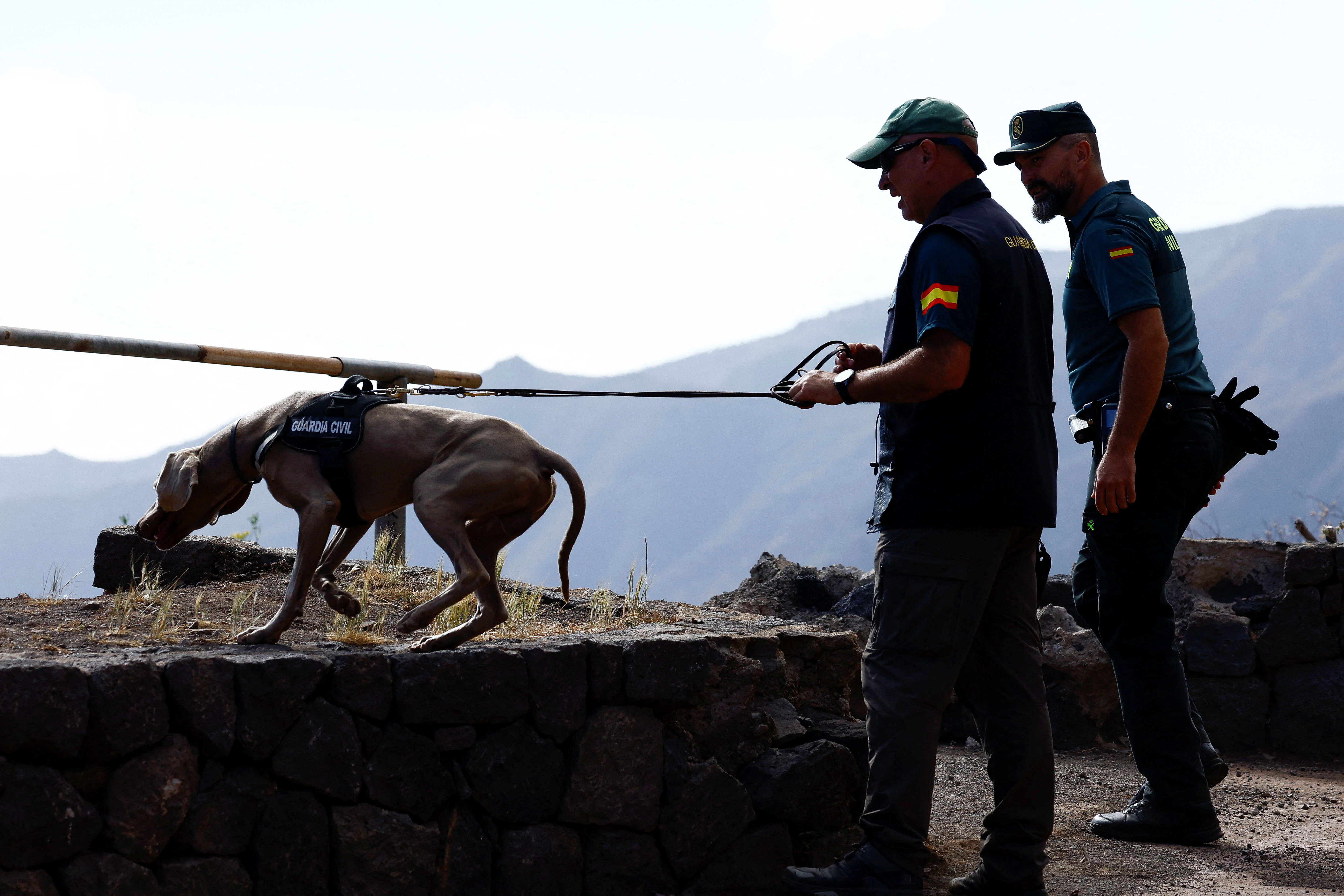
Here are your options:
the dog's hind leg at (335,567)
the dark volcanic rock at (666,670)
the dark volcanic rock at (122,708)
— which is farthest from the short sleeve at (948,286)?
the dark volcanic rock at (122,708)

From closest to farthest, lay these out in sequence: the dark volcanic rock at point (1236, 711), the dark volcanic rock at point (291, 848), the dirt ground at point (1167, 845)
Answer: the dark volcanic rock at point (291, 848), the dirt ground at point (1167, 845), the dark volcanic rock at point (1236, 711)

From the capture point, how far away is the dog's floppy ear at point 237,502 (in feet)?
13.3

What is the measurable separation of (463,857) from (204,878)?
28.8 inches

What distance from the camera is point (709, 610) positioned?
500cm

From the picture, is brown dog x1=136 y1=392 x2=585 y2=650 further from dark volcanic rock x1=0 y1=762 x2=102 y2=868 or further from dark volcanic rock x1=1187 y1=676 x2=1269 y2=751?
dark volcanic rock x1=1187 y1=676 x2=1269 y2=751

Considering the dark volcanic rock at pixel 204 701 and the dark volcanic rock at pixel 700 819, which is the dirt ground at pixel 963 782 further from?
the dark volcanic rock at pixel 700 819

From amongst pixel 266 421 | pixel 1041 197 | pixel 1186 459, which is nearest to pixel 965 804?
pixel 1186 459

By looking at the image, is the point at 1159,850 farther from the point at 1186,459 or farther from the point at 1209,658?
the point at 1209,658

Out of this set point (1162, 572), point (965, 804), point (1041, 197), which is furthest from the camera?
point (965, 804)

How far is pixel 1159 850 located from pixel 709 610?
194 centimetres

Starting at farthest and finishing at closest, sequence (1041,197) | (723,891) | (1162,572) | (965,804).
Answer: (965,804)
(1041,197)
(1162,572)
(723,891)

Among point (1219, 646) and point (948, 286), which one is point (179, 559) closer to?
Result: point (948, 286)

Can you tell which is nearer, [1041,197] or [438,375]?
[1041,197]

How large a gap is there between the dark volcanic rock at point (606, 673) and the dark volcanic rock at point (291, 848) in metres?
0.89
